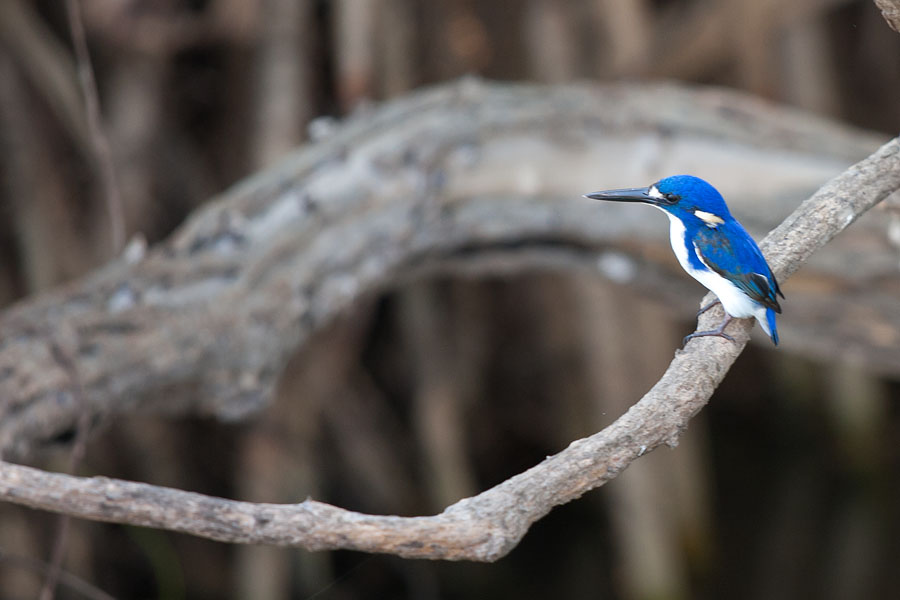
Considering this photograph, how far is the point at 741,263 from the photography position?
1.00 m

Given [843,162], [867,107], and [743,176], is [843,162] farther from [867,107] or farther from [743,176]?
[867,107]

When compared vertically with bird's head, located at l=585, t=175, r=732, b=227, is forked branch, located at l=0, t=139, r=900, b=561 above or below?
below

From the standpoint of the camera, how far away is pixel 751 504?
12.4ft

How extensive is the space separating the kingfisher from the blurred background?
1.42 metres

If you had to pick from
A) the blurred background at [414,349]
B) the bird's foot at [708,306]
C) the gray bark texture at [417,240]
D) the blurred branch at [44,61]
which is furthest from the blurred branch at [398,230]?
the blurred branch at [44,61]

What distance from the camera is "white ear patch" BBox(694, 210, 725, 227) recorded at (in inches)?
41.8

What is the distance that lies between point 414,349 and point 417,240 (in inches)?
46.5

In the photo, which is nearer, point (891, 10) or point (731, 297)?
point (731, 297)

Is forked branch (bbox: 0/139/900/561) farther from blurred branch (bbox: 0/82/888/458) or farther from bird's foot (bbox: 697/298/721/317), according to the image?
blurred branch (bbox: 0/82/888/458)

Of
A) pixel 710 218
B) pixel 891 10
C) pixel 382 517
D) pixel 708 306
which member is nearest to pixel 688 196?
pixel 710 218

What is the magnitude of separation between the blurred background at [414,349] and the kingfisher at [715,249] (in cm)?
142

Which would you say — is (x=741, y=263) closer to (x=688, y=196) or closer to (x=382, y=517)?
(x=688, y=196)

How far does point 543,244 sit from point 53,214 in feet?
5.15

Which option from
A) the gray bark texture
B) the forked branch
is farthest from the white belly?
the gray bark texture
